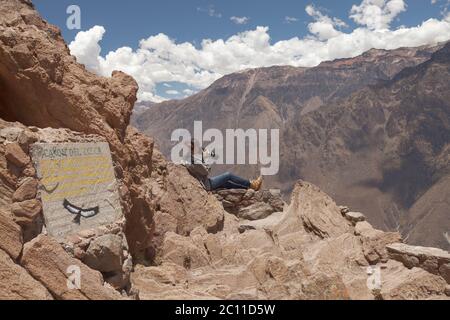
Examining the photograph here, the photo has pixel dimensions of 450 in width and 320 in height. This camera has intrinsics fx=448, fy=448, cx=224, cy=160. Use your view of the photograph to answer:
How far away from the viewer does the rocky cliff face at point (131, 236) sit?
7871mm

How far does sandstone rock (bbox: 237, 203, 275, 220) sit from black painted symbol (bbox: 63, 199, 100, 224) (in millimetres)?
11244

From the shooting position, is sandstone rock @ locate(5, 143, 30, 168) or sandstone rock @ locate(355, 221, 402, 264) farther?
sandstone rock @ locate(355, 221, 402, 264)

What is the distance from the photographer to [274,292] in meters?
9.04

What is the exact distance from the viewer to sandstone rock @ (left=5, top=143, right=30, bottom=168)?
8109 mm

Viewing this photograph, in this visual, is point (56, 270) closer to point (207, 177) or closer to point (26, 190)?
point (26, 190)

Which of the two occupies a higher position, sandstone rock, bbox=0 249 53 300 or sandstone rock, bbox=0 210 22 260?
sandstone rock, bbox=0 210 22 260

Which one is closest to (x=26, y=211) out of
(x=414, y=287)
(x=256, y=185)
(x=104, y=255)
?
(x=104, y=255)

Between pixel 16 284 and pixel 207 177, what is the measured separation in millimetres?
13255

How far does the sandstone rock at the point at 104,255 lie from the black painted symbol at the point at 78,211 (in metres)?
0.59

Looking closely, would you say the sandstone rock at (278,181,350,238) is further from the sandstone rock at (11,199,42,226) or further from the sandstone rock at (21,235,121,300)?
the sandstone rock at (11,199,42,226)

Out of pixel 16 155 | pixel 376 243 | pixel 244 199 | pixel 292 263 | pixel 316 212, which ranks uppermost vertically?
pixel 16 155

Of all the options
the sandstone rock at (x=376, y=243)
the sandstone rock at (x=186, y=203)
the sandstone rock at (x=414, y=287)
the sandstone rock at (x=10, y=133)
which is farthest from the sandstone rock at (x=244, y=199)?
the sandstone rock at (x=10, y=133)

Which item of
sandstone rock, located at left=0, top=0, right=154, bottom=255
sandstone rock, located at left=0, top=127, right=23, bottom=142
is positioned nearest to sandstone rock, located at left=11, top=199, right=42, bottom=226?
sandstone rock, located at left=0, top=0, right=154, bottom=255

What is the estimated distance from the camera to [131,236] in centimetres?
1216
